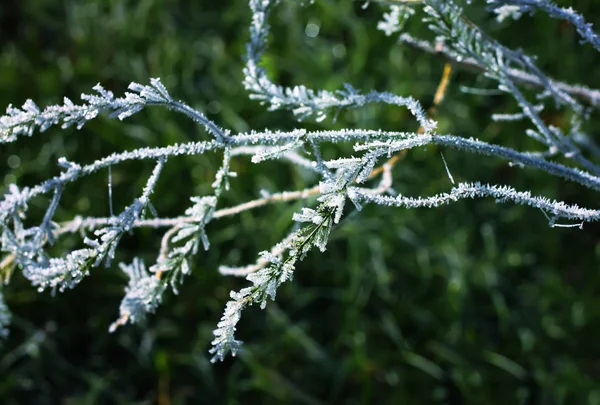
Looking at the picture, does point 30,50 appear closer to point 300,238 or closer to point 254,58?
point 254,58

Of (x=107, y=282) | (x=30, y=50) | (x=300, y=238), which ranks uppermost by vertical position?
(x=300, y=238)

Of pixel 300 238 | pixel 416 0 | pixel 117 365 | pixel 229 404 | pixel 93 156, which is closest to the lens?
pixel 300 238

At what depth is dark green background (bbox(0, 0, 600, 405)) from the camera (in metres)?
1.60

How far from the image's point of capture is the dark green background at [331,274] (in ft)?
5.25

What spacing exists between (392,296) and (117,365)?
0.72 m

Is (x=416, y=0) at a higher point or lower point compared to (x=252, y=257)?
higher

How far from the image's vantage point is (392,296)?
1.68 metres

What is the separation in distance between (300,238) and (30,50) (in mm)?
1828

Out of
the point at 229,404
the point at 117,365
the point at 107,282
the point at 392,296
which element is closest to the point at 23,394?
the point at 117,365

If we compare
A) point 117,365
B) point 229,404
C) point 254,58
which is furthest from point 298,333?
point 254,58

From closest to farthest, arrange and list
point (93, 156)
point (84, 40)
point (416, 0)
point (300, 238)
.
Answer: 1. point (300, 238)
2. point (416, 0)
3. point (93, 156)
4. point (84, 40)

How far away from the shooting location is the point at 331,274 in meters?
1.73

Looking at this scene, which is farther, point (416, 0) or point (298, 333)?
point (298, 333)

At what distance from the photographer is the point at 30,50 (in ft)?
6.67
